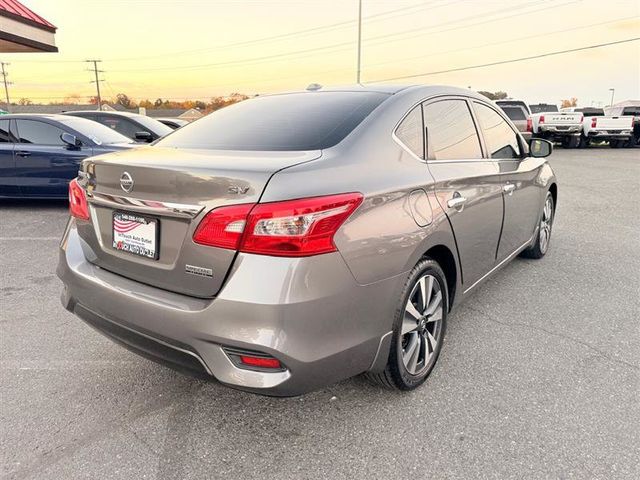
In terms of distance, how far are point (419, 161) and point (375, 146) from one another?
13.4 inches

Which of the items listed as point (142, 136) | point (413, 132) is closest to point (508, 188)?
point (413, 132)

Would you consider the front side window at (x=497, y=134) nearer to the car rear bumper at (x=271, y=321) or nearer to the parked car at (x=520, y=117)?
the car rear bumper at (x=271, y=321)

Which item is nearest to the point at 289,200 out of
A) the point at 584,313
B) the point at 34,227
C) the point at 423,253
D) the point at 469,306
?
the point at 423,253

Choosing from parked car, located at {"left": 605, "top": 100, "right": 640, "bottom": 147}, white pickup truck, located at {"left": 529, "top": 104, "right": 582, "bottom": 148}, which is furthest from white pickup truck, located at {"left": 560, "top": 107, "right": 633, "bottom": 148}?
parked car, located at {"left": 605, "top": 100, "right": 640, "bottom": 147}

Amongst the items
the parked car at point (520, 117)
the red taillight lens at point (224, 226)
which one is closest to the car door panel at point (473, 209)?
the red taillight lens at point (224, 226)

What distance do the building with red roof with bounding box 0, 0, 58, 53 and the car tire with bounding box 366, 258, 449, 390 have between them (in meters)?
12.6

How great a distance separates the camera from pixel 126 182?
7.27 ft

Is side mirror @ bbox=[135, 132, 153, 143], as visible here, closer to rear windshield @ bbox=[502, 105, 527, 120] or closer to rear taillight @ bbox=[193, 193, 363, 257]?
rear taillight @ bbox=[193, 193, 363, 257]

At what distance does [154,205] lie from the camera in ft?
6.89

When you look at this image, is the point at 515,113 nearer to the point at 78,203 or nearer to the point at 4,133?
the point at 4,133

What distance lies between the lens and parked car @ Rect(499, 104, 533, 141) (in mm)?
18578

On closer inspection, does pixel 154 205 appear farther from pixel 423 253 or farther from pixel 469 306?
Result: pixel 469 306

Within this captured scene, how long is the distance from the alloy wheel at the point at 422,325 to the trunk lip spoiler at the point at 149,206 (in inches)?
45.3

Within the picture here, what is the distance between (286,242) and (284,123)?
42.5 inches
